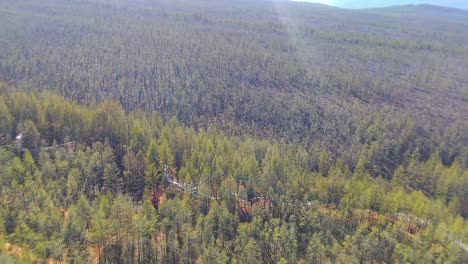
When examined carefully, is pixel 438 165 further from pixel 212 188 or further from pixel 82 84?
pixel 82 84

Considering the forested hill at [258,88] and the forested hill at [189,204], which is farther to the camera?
the forested hill at [258,88]

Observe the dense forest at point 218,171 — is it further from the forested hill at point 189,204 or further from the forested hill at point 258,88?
the forested hill at point 258,88

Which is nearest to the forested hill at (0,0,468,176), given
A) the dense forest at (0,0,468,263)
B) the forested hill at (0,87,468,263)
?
the dense forest at (0,0,468,263)

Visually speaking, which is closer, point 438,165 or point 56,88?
point 438,165

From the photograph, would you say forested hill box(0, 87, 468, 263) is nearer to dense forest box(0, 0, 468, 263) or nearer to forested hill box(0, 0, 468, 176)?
dense forest box(0, 0, 468, 263)

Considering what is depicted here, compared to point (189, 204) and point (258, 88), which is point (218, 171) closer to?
point (189, 204)

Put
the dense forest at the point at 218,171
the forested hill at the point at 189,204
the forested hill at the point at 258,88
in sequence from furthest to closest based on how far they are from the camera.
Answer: the forested hill at the point at 258,88
the dense forest at the point at 218,171
the forested hill at the point at 189,204

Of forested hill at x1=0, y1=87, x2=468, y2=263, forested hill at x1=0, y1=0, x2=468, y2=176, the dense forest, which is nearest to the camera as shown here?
forested hill at x1=0, y1=87, x2=468, y2=263

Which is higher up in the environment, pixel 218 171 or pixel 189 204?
pixel 218 171

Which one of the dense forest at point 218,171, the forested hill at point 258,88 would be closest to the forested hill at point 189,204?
the dense forest at point 218,171

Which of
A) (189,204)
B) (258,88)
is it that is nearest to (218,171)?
(189,204)

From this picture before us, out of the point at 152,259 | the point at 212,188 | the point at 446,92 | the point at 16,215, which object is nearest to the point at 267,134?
the point at 212,188
